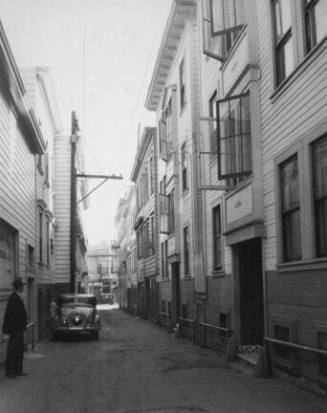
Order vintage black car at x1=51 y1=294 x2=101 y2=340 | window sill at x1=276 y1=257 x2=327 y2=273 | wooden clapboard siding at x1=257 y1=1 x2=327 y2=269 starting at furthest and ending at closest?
vintage black car at x1=51 y1=294 x2=101 y2=340 → wooden clapboard siding at x1=257 y1=1 x2=327 y2=269 → window sill at x1=276 y1=257 x2=327 y2=273

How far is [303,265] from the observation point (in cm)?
1031

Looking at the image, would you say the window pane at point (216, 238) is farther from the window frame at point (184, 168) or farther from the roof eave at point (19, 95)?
the roof eave at point (19, 95)

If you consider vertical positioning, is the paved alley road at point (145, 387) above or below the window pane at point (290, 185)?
below

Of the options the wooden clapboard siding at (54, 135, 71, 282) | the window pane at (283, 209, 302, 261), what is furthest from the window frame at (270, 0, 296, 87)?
the wooden clapboard siding at (54, 135, 71, 282)

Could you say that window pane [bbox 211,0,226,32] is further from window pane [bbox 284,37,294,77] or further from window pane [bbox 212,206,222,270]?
window pane [bbox 212,206,222,270]

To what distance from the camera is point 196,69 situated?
21047 mm

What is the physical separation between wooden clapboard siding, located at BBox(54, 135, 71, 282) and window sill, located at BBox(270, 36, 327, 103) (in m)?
21.4

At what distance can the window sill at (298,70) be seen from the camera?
9.61 meters

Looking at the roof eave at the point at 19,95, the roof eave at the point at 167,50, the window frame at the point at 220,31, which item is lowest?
the roof eave at the point at 19,95

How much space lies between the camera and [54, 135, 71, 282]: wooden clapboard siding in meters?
32.0

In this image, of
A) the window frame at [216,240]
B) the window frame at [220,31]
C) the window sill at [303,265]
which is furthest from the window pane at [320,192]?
the window frame at [216,240]

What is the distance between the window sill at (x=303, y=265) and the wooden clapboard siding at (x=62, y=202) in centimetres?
2179

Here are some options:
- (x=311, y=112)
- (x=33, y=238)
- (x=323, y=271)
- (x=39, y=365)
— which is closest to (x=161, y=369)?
(x=39, y=365)

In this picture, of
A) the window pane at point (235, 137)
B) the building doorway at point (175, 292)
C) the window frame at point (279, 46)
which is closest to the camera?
the window frame at point (279, 46)
